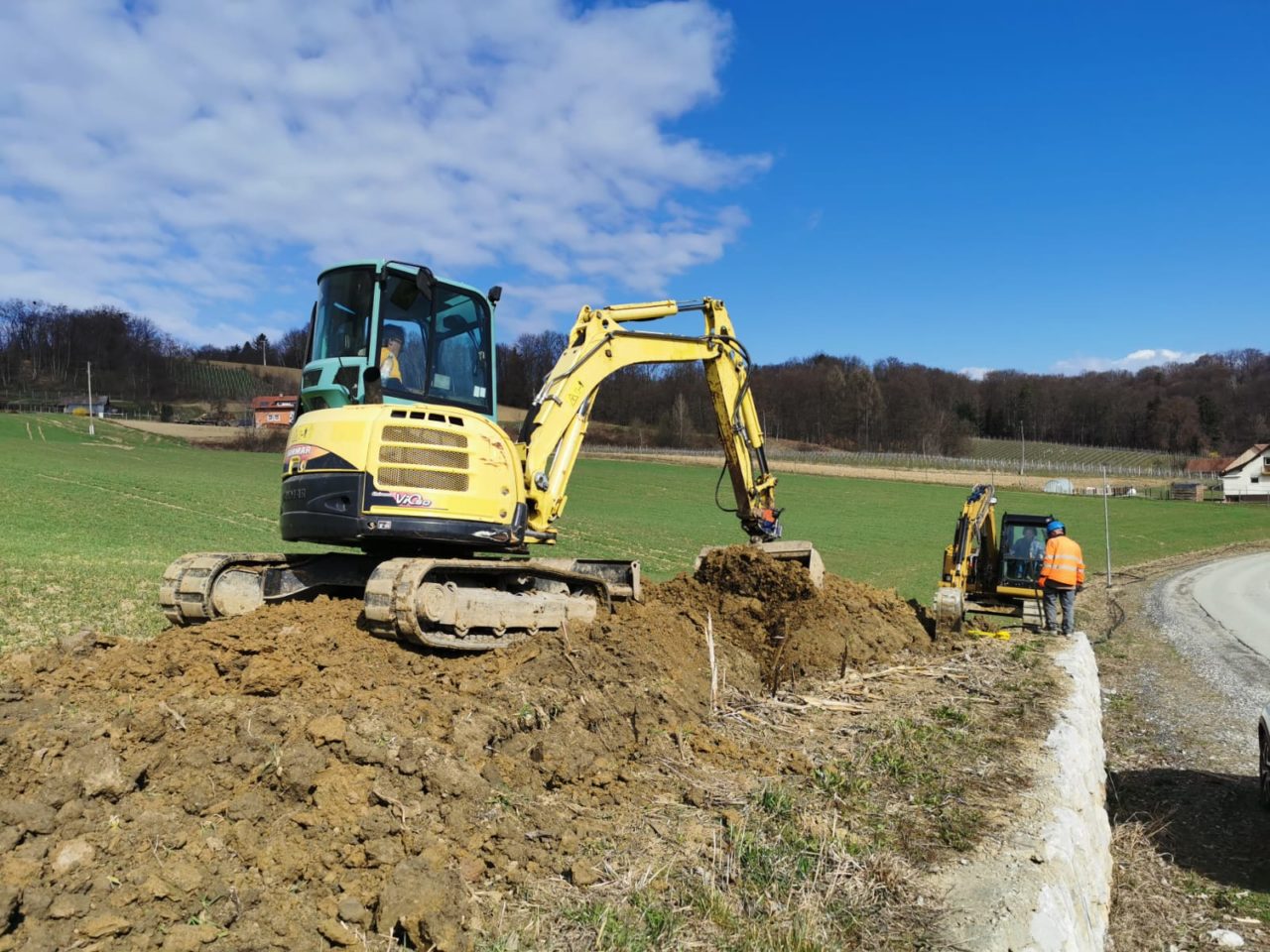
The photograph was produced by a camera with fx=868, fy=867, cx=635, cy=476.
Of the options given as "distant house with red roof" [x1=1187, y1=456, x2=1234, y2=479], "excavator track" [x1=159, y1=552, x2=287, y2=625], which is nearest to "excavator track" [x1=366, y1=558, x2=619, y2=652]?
"excavator track" [x1=159, y1=552, x2=287, y2=625]

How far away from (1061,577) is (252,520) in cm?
2249

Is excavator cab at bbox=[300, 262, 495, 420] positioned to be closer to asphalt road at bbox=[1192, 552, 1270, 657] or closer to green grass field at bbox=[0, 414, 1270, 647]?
green grass field at bbox=[0, 414, 1270, 647]

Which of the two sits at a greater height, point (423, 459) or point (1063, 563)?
point (423, 459)

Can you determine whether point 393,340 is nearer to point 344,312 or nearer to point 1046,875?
point 344,312

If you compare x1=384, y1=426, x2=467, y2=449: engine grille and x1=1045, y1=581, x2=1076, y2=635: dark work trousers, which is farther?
x1=1045, y1=581, x2=1076, y2=635: dark work trousers

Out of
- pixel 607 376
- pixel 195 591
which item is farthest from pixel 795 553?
pixel 195 591

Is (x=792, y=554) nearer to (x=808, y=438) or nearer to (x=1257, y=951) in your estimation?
(x=1257, y=951)

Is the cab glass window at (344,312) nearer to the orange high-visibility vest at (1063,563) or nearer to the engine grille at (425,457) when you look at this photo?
the engine grille at (425,457)

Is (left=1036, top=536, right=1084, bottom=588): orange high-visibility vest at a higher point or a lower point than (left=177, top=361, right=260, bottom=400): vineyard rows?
lower

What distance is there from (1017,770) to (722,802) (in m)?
2.22

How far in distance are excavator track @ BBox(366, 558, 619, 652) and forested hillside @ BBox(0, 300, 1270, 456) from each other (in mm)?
75305

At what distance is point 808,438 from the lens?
119 m

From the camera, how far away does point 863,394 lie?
122500 mm

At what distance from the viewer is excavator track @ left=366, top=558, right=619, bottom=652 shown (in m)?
6.39
